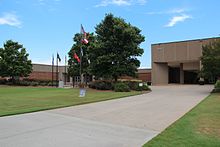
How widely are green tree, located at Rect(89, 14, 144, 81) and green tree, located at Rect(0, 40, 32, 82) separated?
735 inches

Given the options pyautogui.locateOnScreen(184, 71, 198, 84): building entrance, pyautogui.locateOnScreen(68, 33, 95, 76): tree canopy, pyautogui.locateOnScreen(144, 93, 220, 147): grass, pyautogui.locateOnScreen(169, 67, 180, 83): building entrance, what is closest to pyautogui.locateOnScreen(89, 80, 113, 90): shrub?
pyautogui.locateOnScreen(68, 33, 95, 76): tree canopy

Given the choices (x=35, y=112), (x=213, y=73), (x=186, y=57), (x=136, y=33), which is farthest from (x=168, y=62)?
(x=35, y=112)

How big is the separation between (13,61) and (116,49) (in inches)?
887

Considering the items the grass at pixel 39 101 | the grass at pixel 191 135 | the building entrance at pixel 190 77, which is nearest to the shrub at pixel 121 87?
the grass at pixel 39 101

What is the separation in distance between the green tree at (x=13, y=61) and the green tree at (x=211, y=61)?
3093cm

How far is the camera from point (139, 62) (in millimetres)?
32000

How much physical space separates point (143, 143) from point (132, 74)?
81.2 feet

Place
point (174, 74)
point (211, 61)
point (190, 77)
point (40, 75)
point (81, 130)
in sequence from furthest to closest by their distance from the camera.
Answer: point (40, 75)
point (190, 77)
point (174, 74)
point (211, 61)
point (81, 130)

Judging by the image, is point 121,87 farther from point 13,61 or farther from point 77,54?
point 13,61

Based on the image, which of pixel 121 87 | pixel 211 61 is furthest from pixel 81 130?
pixel 211 61

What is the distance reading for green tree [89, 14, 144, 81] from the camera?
30.7 meters

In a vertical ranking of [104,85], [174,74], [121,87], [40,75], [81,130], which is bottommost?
[81,130]

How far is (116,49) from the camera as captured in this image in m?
31.8

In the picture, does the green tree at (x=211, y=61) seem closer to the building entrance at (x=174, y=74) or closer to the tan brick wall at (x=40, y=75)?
the building entrance at (x=174, y=74)
